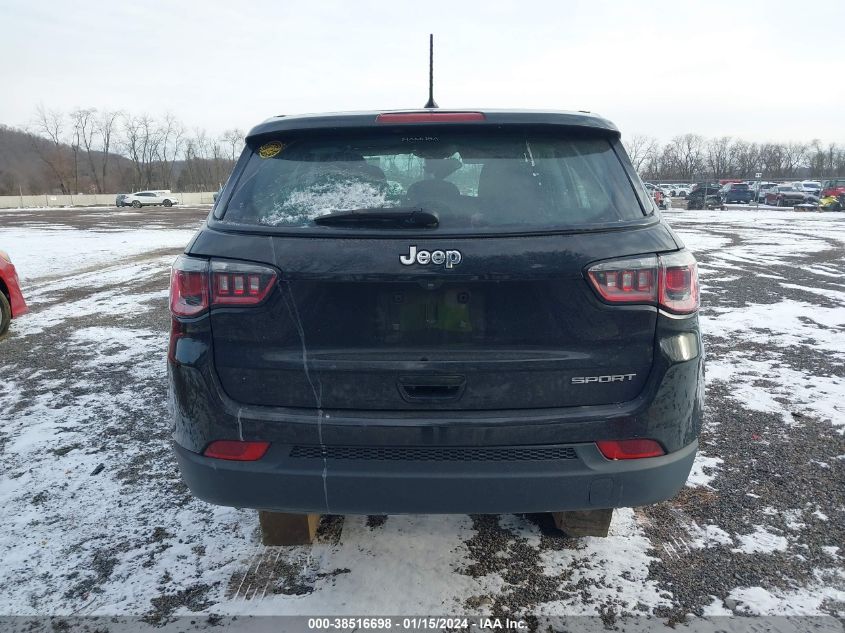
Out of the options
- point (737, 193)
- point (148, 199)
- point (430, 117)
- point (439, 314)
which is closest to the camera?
point (439, 314)

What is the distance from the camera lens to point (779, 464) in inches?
139

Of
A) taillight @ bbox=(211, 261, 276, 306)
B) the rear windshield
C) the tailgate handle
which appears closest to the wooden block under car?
the tailgate handle

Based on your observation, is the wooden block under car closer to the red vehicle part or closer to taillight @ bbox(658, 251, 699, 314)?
taillight @ bbox(658, 251, 699, 314)

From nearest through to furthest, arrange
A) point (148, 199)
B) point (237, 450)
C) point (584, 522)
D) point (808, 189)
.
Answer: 1. point (237, 450)
2. point (584, 522)
3. point (808, 189)
4. point (148, 199)

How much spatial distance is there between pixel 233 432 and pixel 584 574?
1.65 metres

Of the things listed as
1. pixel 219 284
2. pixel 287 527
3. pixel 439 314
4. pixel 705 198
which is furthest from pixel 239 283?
pixel 705 198

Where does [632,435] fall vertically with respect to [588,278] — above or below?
below

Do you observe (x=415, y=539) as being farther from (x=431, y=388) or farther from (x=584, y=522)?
(x=431, y=388)

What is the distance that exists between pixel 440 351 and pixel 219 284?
2.70 feet

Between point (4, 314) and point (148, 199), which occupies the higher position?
point (148, 199)

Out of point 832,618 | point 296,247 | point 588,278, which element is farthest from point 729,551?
point 296,247

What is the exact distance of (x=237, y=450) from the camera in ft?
6.91

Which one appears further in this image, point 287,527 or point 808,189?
point 808,189

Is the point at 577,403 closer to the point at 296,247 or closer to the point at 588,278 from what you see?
the point at 588,278
